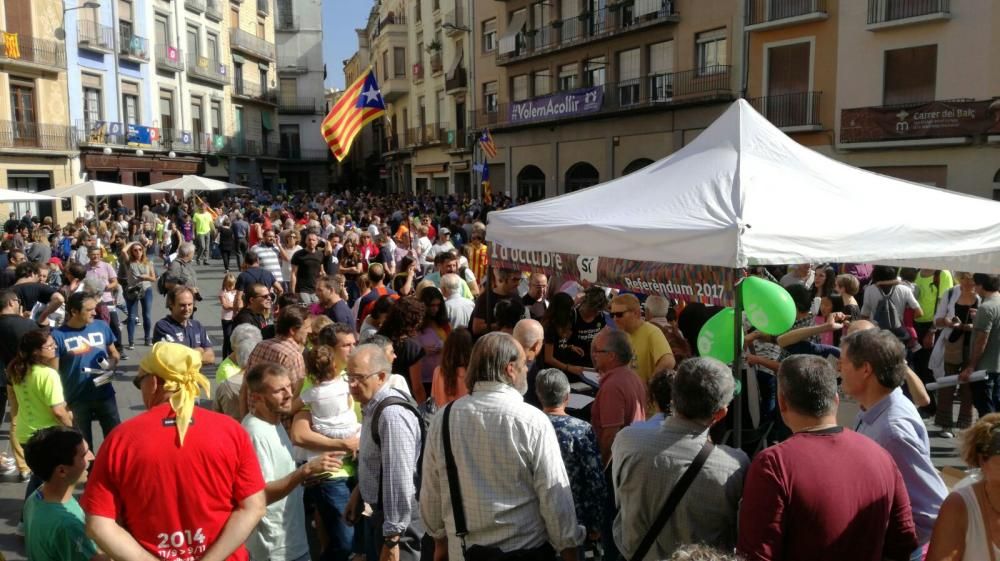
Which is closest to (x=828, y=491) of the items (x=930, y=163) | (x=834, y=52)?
(x=930, y=163)

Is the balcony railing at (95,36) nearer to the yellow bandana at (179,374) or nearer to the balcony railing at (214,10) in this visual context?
the balcony railing at (214,10)

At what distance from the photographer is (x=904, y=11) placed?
17.6 metres

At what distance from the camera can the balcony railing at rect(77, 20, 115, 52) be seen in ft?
91.2

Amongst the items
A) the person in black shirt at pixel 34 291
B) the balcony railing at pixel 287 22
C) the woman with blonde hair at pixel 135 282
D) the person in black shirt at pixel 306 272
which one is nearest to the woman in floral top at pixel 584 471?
the person in black shirt at pixel 34 291

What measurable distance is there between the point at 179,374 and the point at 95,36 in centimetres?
3113

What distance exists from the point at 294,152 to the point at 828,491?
47.8m

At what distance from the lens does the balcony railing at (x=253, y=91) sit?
4056 cm

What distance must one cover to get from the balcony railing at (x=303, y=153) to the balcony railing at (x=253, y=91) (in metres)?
3.49

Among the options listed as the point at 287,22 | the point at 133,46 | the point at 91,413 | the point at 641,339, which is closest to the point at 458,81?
the point at 133,46

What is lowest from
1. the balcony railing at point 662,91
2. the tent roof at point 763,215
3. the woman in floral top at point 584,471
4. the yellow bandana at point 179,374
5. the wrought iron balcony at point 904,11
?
the woman in floral top at point 584,471

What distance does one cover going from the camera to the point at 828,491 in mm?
2355

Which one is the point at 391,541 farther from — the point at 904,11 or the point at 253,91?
the point at 253,91

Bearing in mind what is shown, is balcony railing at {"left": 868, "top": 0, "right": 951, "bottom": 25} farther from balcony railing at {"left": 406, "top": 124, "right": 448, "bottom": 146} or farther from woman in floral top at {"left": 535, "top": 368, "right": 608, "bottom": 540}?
balcony railing at {"left": 406, "top": 124, "right": 448, "bottom": 146}

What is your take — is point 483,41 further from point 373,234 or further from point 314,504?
point 314,504
